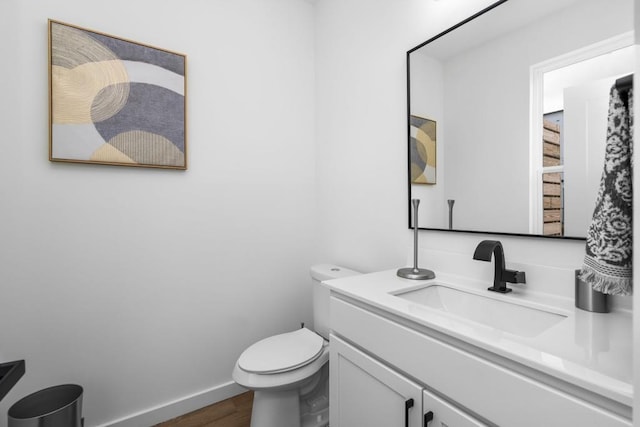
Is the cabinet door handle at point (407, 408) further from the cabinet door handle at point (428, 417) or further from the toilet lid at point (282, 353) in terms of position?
the toilet lid at point (282, 353)

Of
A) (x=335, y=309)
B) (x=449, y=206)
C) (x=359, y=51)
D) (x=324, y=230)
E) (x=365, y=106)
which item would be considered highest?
(x=359, y=51)

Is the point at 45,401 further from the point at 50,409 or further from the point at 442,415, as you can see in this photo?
the point at 442,415

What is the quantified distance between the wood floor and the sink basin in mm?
1193

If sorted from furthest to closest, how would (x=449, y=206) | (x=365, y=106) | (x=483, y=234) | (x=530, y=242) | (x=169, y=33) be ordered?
(x=365, y=106)
(x=169, y=33)
(x=449, y=206)
(x=483, y=234)
(x=530, y=242)

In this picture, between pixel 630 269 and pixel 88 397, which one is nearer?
pixel 630 269

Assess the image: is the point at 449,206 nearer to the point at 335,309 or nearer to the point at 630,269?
the point at 335,309

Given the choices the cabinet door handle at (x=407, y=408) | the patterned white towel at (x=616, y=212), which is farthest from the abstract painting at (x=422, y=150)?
the cabinet door handle at (x=407, y=408)

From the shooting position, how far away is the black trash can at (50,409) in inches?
44.1

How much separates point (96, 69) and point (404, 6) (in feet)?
4.92

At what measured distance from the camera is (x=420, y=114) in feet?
4.66

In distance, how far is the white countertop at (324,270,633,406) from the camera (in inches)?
21.3

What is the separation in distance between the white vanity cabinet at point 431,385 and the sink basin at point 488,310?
0.23 m

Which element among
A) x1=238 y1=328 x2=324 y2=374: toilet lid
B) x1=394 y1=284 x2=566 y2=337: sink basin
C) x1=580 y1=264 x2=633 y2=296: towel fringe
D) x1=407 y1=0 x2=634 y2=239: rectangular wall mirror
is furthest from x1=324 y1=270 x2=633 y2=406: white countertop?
x1=238 y1=328 x2=324 y2=374: toilet lid

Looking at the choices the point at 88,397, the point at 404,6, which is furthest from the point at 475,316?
the point at 88,397
